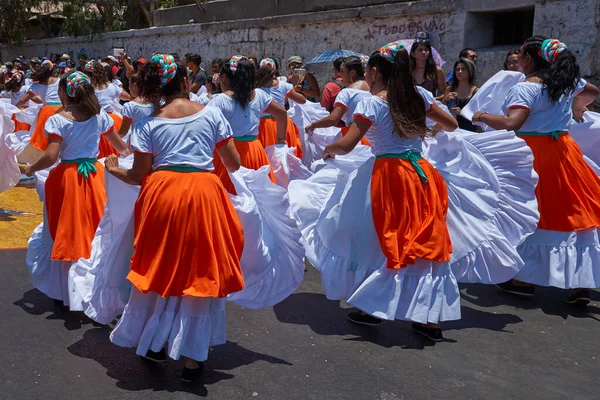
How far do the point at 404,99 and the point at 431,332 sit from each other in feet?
5.51

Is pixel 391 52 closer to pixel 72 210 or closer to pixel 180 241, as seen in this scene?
pixel 180 241

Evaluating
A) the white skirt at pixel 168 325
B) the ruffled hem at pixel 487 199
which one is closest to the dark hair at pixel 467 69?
the ruffled hem at pixel 487 199

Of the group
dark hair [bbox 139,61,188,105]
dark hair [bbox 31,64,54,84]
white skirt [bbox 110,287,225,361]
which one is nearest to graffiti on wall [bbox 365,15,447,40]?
dark hair [bbox 31,64,54,84]

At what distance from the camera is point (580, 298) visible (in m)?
5.64

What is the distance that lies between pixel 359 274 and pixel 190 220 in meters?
1.50

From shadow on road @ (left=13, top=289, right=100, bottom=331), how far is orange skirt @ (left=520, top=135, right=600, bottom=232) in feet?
12.4

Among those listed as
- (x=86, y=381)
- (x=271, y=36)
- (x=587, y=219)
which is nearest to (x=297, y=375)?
(x=86, y=381)

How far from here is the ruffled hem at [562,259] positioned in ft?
18.2

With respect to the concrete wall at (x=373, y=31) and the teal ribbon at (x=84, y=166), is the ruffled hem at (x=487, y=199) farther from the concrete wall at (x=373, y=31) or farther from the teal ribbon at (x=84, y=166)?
the concrete wall at (x=373, y=31)

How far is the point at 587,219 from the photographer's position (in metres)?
5.59

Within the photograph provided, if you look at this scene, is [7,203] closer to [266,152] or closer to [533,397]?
[266,152]

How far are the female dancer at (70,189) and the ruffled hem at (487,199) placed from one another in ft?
8.65

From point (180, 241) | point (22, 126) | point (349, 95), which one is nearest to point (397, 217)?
point (349, 95)

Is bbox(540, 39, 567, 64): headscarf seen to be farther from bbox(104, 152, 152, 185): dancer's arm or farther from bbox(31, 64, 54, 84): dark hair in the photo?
bbox(31, 64, 54, 84): dark hair
